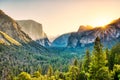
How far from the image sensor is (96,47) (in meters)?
57.8

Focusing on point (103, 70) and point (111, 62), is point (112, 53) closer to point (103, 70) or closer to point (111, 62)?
point (111, 62)

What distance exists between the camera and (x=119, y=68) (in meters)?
75.7

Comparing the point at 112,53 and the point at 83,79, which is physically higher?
the point at 112,53

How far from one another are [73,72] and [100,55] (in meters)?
44.7

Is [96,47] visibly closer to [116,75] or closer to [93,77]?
[93,77]

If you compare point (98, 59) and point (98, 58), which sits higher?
point (98, 58)

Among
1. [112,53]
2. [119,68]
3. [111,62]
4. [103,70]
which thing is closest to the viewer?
[103,70]

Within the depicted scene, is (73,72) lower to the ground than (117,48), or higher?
lower

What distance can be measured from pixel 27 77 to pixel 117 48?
1424 inches

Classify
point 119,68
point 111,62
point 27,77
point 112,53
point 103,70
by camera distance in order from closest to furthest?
1. point 103,70
2. point 119,68
3. point 111,62
4. point 112,53
5. point 27,77

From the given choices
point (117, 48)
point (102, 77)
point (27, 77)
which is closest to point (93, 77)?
point (102, 77)

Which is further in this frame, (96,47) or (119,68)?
(119,68)

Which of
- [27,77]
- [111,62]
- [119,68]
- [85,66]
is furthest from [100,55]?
[27,77]

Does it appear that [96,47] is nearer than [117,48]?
Yes
